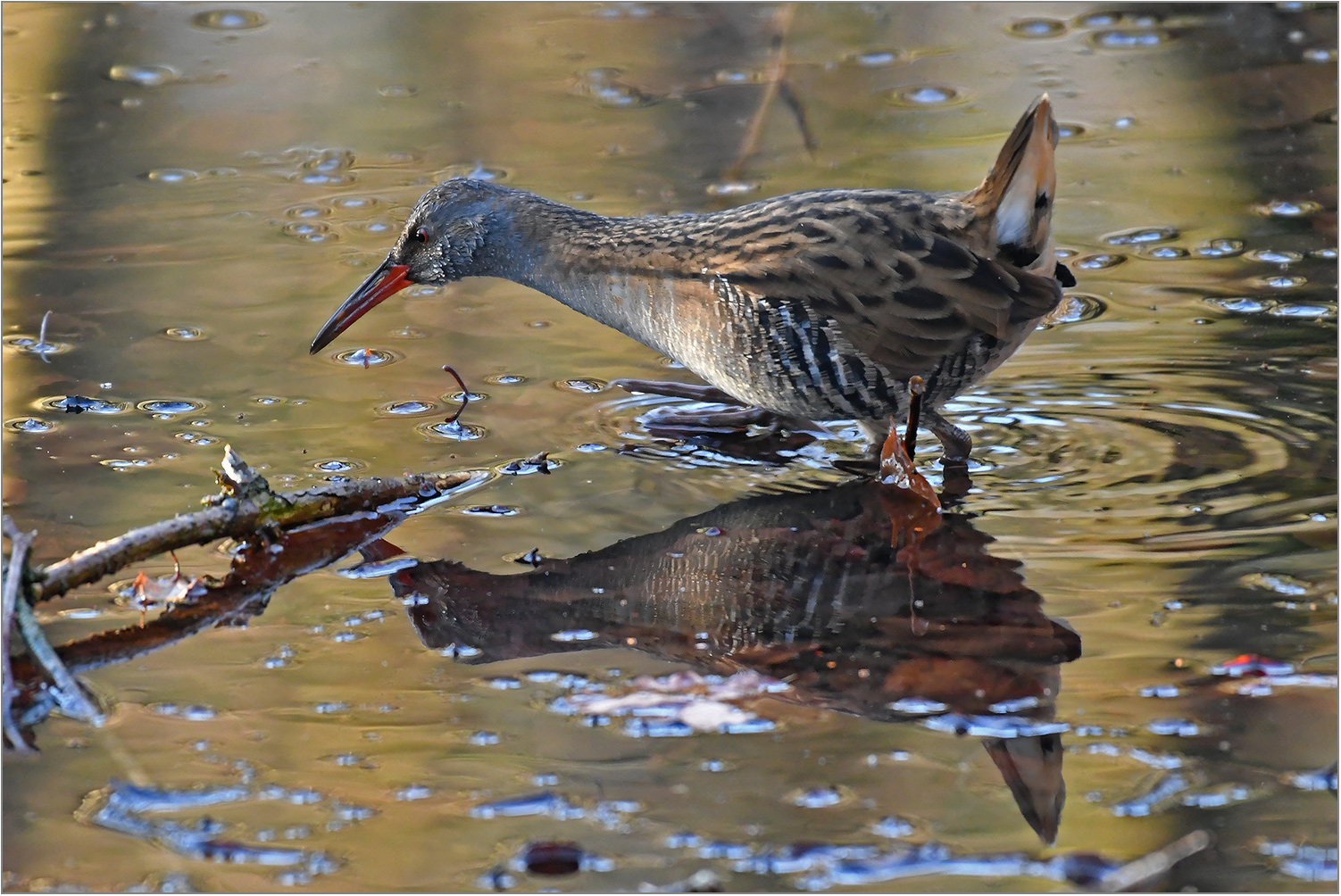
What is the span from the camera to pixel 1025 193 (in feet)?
11.6

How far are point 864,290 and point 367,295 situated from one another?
1.39m

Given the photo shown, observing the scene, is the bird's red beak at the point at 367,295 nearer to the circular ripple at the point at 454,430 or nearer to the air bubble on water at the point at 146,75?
the circular ripple at the point at 454,430

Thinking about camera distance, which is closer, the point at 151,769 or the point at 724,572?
the point at 151,769

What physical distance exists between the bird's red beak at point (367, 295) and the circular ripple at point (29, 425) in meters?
0.69

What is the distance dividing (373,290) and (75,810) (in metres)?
2.02

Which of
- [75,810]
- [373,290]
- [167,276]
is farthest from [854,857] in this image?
[167,276]

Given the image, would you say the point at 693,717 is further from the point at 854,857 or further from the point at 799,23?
the point at 799,23

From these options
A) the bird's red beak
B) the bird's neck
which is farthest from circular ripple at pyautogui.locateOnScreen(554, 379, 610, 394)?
the bird's red beak

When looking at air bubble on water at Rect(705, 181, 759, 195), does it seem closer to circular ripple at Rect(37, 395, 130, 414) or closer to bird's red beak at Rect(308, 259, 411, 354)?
bird's red beak at Rect(308, 259, 411, 354)

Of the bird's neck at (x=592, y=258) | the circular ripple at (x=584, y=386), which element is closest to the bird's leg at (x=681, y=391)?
the circular ripple at (x=584, y=386)

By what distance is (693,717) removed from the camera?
2586 mm

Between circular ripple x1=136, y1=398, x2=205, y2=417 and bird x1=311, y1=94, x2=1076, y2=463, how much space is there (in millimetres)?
1180

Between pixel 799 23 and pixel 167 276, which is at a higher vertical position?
pixel 799 23

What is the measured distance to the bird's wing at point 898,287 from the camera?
3570mm
